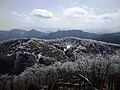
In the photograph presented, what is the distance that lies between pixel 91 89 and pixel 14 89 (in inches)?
5728

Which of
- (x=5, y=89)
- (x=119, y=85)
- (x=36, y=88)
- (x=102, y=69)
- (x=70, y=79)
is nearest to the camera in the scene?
(x=36, y=88)

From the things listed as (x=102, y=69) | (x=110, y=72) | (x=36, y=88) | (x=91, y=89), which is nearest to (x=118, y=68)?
(x=110, y=72)

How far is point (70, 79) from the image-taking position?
5758 inches

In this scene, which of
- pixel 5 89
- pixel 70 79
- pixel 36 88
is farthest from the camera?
pixel 5 89

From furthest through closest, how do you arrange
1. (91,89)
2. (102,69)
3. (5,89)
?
(5,89) < (102,69) < (91,89)

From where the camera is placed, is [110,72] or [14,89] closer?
[110,72]

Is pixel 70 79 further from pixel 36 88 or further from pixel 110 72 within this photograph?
pixel 36 88

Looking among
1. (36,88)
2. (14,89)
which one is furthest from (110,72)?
(36,88)

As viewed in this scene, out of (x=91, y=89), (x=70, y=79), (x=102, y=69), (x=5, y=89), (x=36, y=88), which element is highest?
(x=91, y=89)

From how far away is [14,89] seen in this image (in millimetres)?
153000

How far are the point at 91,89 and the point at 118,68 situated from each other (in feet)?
457

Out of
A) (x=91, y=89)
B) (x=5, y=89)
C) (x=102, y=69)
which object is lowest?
(x=5, y=89)

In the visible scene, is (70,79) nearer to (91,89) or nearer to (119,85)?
(119,85)

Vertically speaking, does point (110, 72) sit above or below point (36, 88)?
below
